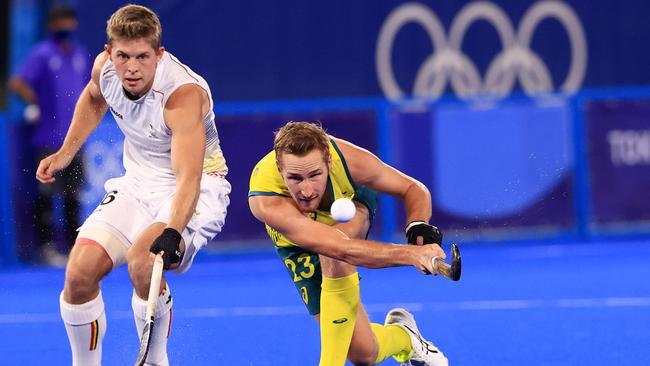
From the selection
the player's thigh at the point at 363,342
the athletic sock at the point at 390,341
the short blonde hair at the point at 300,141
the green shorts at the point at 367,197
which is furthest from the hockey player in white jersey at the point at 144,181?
the athletic sock at the point at 390,341

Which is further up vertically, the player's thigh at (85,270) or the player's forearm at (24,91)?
the player's forearm at (24,91)

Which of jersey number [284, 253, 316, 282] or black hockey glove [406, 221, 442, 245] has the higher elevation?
black hockey glove [406, 221, 442, 245]

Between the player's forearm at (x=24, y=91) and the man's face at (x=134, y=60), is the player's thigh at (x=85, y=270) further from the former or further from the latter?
the player's forearm at (x=24, y=91)

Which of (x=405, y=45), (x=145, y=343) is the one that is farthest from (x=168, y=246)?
(x=405, y=45)

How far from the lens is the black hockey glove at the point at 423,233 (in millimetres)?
5570

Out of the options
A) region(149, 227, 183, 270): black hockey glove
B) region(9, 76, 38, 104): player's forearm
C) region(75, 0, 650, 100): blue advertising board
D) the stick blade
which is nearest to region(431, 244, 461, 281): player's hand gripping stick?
region(149, 227, 183, 270): black hockey glove

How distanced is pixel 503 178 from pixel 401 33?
265 centimetres

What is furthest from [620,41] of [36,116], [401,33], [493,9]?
[36,116]

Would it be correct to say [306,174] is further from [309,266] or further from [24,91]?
[24,91]

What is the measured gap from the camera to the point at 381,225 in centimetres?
1187

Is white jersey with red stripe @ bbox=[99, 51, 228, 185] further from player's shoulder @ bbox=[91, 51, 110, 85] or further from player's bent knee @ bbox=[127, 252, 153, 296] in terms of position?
player's bent knee @ bbox=[127, 252, 153, 296]

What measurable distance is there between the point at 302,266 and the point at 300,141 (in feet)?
3.11

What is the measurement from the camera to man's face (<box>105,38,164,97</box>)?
19.1 ft

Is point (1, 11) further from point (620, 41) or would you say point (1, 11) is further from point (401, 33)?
point (620, 41)
